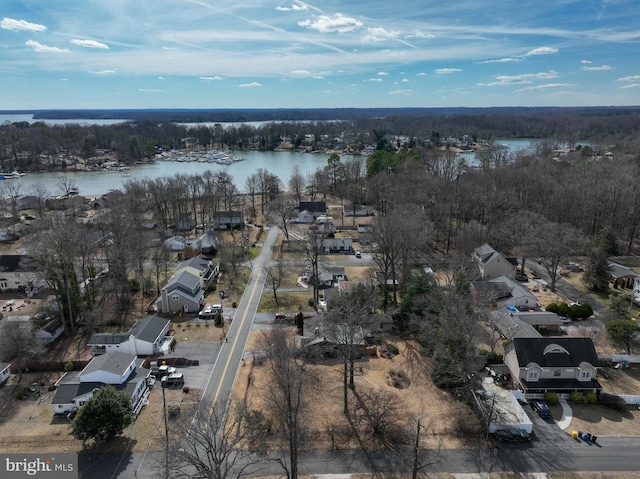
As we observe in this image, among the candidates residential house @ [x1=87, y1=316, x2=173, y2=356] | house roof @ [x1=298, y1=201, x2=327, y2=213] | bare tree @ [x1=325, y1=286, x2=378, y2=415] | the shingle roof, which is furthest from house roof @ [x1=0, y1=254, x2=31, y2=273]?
house roof @ [x1=298, y1=201, x2=327, y2=213]

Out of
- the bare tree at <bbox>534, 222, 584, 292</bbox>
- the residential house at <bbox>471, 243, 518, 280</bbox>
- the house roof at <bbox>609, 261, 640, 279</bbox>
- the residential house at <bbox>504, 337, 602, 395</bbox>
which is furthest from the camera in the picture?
the residential house at <bbox>471, 243, 518, 280</bbox>

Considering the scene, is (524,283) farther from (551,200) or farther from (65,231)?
(65,231)

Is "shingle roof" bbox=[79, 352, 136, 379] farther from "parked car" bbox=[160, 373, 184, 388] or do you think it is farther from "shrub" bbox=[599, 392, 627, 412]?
"shrub" bbox=[599, 392, 627, 412]

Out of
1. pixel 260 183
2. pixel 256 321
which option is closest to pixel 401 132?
pixel 260 183

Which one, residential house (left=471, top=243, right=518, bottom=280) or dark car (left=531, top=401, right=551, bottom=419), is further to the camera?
residential house (left=471, top=243, right=518, bottom=280)

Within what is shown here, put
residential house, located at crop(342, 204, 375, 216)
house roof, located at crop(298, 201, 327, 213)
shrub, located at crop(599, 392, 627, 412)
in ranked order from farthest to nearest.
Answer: residential house, located at crop(342, 204, 375, 216) → house roof, located at crop(298, 201, 327, 213) → shrub, located at crop(599, 392, 627, 412)

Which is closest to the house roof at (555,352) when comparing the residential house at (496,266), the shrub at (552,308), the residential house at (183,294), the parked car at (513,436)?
the parked car at (513,436)
